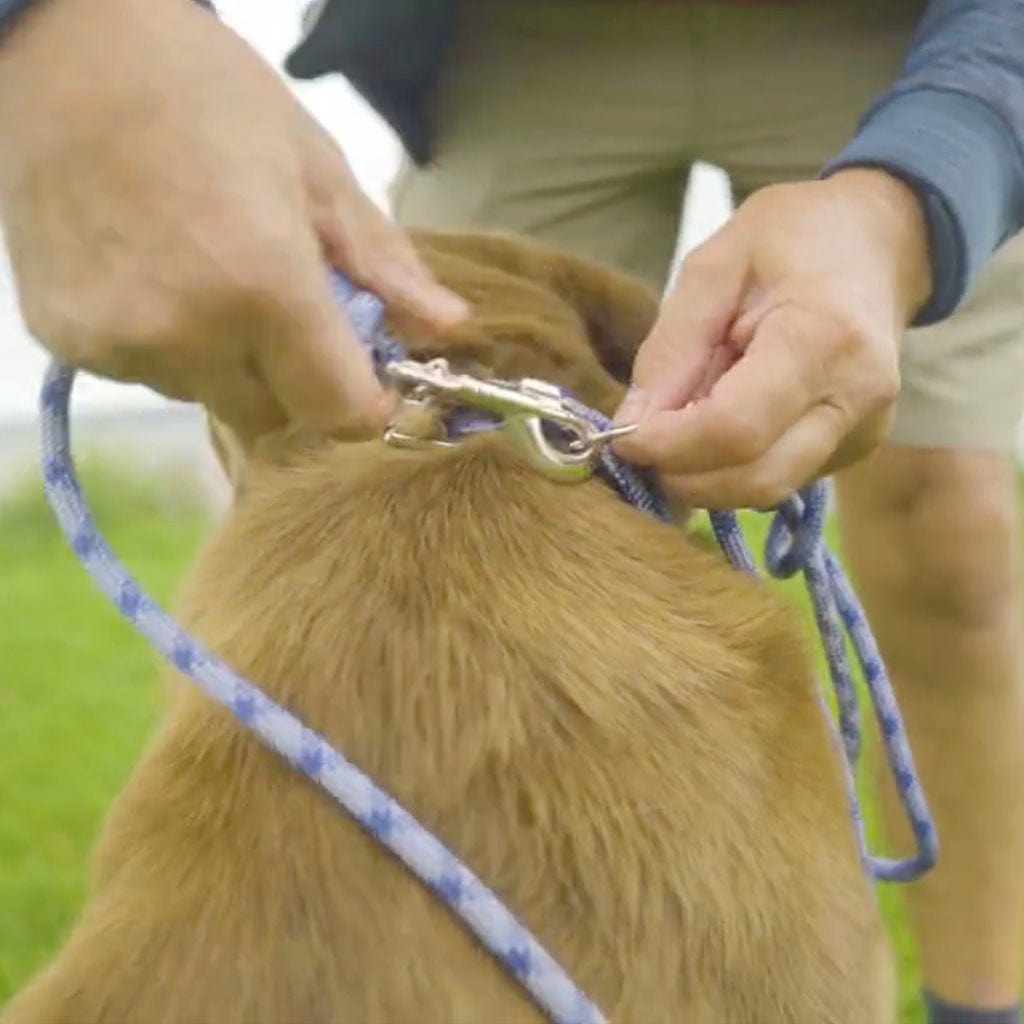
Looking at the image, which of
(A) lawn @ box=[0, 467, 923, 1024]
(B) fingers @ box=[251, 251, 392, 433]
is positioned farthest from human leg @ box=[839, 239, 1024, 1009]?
(B) fingers @ box=[251, 251, 392, 433]

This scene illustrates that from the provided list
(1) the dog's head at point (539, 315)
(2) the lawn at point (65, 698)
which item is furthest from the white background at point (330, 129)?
(1) the dog's head at point (539, 315)

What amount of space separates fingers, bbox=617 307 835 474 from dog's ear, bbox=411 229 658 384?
21 cm

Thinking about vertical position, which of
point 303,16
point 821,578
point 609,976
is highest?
point 303,16

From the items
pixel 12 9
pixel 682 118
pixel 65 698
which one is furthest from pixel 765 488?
pixel 65 698

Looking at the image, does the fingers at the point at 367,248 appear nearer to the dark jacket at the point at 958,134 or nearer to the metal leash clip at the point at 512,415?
the metal leash clip at the point at 512,415

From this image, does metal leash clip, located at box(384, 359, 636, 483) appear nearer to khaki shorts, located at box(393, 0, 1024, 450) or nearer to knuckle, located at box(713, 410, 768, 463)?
knuckle, located at box(713, 410, 768, 463)

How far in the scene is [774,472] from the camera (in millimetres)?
780

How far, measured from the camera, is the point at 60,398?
825mm

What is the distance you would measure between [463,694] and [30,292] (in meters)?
0.28

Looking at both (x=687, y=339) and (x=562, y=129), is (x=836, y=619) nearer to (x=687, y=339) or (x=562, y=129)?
(x=687, y=339)

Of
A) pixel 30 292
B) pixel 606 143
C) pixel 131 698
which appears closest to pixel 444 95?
pixel 606 143

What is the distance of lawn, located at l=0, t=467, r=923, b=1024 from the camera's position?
5.28ft

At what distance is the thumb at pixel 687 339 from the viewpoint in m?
0.80

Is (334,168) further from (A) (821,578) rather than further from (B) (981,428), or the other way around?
(B) (981,428)
